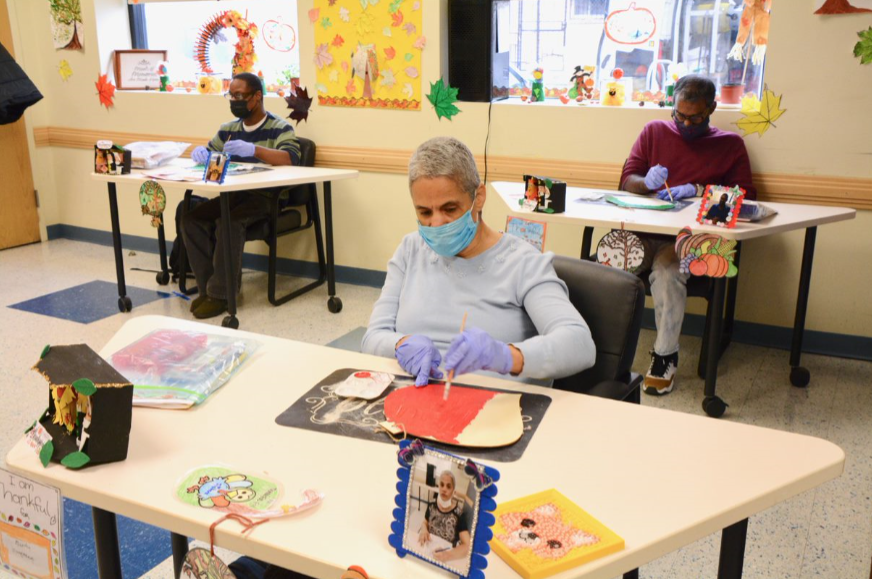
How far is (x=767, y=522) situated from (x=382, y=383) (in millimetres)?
1355

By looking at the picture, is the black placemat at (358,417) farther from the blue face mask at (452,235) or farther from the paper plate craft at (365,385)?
the blue face mask at (452,235)

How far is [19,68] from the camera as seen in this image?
4.85 meters

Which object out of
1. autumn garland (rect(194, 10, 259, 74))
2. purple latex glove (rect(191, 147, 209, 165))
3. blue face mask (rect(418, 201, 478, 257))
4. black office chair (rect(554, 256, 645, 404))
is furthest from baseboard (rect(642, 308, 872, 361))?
autumn garland (rect(194, 10, 259, 74))

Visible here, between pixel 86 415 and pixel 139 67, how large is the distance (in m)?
4.29

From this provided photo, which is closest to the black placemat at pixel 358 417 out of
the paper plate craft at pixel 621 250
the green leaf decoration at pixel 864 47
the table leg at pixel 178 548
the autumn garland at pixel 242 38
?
the table leg at pixel 178 548

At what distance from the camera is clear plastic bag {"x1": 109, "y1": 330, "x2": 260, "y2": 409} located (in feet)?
4.73

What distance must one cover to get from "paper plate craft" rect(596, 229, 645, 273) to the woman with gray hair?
0.65 m

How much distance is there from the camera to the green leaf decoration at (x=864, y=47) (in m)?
3.11

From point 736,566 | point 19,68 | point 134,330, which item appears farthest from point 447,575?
point 19,68

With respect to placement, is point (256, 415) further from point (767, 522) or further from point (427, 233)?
point (767, 522)

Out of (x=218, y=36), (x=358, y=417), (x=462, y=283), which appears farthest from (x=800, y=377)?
(x=218, y=36)

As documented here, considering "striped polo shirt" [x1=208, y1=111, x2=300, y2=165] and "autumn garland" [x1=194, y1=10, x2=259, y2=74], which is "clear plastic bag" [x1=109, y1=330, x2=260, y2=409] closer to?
"striped polo shirt" [x1=208, y1=111, x2=300, y2=165]

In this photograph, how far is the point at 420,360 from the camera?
1.52 meters

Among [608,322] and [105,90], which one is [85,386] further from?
[105,90]
